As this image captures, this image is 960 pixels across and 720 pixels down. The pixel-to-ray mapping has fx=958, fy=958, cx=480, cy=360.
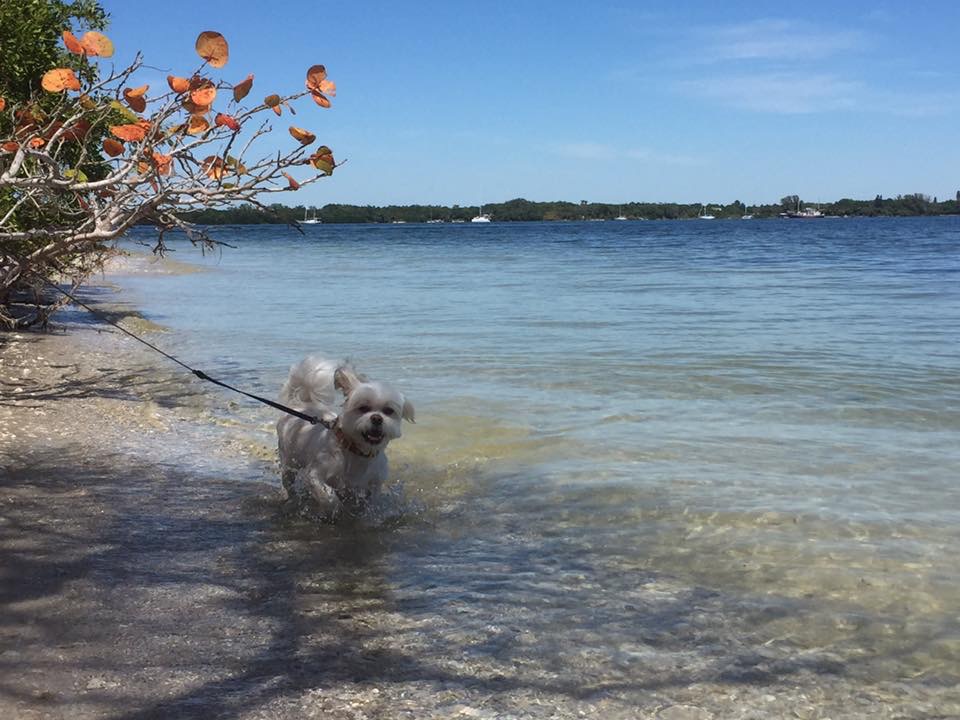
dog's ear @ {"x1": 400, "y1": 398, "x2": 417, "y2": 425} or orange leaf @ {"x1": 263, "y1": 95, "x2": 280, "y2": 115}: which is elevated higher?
orange leaf @ {"x1": 263, "y1": 95, "x2": 280, "y2": 115}

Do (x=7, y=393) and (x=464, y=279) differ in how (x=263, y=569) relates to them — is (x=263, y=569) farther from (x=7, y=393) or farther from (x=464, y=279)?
(x=464, y=279)

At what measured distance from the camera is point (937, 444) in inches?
300

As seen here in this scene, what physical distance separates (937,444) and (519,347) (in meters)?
6.66

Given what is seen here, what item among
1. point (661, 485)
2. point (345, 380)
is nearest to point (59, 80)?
point (345, 380)

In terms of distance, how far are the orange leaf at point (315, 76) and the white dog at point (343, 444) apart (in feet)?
5.88

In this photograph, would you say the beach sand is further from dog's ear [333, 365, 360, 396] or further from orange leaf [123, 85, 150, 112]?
orange leaf [123, 85, 150, 112]

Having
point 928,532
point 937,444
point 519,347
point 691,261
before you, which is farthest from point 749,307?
point 691,261

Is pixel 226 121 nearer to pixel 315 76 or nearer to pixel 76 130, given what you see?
pixel 315 76

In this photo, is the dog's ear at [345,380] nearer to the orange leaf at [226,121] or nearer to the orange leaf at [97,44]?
the orange leaf at [226,121]

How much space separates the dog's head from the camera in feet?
18.2

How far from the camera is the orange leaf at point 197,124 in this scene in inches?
234

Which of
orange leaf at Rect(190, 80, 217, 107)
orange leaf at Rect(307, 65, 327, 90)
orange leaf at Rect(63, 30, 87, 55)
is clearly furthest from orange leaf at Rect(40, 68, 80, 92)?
orange leaf at Rect(307, 65, 327, 90)

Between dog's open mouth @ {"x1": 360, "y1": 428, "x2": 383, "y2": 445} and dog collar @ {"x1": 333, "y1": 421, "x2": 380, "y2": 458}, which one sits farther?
dog collar @ {"x1": 333, "y1": 421, "x2": 380, "y2": 458}

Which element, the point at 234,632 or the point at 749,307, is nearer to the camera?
the point at 234,632
